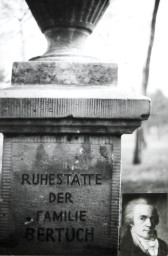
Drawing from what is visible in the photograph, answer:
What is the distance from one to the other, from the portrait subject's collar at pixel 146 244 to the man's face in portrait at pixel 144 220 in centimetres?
5

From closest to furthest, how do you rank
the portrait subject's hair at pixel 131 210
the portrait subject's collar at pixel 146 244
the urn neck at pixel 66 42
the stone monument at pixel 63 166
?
the stone monument at pixel 63 166 → the urn neck at pixel 66 42 → the portrait subject's collar at pixel 146 244 → the portrait subject's hair at pixel 131 210

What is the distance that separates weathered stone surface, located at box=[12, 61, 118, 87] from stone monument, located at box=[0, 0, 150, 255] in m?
0.06

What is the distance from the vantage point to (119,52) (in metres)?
5.49

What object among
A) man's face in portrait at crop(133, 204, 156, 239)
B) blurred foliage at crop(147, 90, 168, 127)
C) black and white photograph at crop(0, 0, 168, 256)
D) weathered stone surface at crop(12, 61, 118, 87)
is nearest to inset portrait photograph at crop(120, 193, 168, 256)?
man's face in portrait at crop(133, 204, 156, 239)

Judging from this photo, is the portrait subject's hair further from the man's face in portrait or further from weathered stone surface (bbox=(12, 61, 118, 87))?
weathered stone surface (bbox=(12, 61, 118, 87))

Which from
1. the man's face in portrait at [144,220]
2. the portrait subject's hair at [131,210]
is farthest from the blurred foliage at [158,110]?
the man's face in portrait at [144,220]

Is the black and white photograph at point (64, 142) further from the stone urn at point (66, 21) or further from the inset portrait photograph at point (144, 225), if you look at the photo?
the inset portrait photograph at point (144, 225)

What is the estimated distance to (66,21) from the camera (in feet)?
8.21

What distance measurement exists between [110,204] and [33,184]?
458 mm

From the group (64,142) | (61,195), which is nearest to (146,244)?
(61,195)

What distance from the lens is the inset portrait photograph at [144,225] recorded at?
4387 millimetres

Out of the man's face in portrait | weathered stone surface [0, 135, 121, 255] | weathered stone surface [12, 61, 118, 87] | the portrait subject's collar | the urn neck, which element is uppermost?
the urn neck

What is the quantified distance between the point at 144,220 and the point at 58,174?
2721 mm

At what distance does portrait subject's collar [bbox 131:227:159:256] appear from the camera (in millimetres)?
4309
